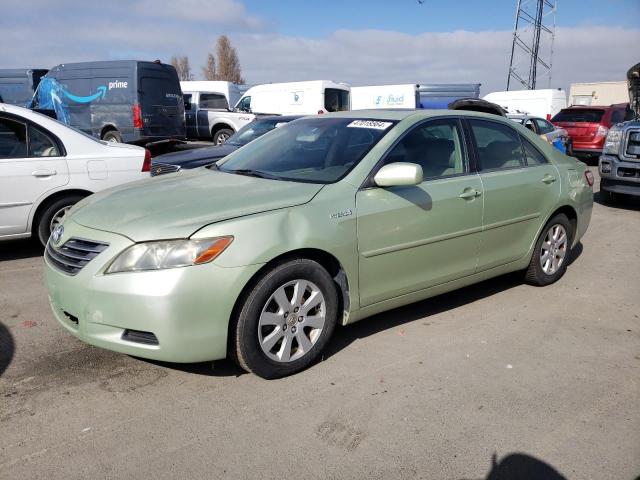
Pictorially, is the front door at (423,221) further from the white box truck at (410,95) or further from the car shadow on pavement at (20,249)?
the white box truck at (410,95)

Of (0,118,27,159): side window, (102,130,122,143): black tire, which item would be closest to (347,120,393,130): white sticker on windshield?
(0,118,27,159): side window

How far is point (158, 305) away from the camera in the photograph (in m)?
2.85

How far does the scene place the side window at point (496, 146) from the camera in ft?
14.4

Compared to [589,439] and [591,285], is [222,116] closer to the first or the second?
[591,285]

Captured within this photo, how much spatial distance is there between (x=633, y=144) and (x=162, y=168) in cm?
720

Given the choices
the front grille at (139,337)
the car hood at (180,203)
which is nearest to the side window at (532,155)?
the car hood at (180,203)

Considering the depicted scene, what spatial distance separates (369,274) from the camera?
11.7ft

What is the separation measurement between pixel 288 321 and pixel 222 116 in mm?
16434

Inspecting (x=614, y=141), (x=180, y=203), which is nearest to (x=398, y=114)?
(x=180, y=203)

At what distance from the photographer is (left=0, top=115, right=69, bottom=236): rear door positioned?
5395mm

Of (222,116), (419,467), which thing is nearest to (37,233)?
(419,467)

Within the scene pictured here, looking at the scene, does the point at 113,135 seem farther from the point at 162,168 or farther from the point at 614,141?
the point at 614,141

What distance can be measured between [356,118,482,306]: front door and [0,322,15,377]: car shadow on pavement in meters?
2.25

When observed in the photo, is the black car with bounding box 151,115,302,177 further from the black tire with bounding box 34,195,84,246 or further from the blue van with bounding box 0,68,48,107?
the blue van with bounding box 0,68,48,107
